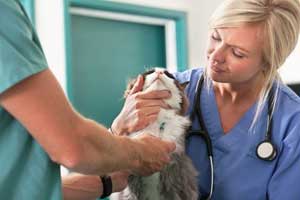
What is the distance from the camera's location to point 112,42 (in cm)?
300

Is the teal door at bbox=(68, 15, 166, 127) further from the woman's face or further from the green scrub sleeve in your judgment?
the green scrub sleeve

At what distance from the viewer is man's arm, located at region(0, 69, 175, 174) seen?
0.78m

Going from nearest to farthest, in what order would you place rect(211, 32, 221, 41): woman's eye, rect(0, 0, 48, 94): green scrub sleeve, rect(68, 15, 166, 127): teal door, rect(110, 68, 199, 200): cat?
rect(0, 0, 48, 94): green scrub sleeve
rect(110, 68, 199, 200): cat
rect(211, 32, 221, 41): woman's eye
rect(68, 15, 166, 127): teal door

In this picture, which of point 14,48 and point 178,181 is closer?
point 14,48

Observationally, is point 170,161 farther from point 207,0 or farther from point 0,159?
point 207,0

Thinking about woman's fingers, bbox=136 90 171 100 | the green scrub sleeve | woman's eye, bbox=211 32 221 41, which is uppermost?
the green scrub sleeve

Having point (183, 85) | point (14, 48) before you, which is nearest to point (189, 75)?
point (183, 85)

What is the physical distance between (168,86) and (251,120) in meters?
0.25

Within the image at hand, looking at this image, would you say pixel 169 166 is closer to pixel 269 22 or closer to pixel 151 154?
pixel 151 154

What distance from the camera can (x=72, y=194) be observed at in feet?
4.01

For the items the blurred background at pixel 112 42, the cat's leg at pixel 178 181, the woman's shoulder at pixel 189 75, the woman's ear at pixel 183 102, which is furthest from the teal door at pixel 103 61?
the cat's leg at pixel 178 181

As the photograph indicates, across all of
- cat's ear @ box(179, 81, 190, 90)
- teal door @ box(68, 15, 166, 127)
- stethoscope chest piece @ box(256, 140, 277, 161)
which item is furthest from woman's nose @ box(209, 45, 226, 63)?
teal door @ box(68, 15, 166, 127)

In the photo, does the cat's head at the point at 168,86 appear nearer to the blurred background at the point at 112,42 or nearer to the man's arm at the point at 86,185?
the man's arm at the point at 86,185

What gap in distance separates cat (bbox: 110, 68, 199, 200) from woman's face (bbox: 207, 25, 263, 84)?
12 cm
